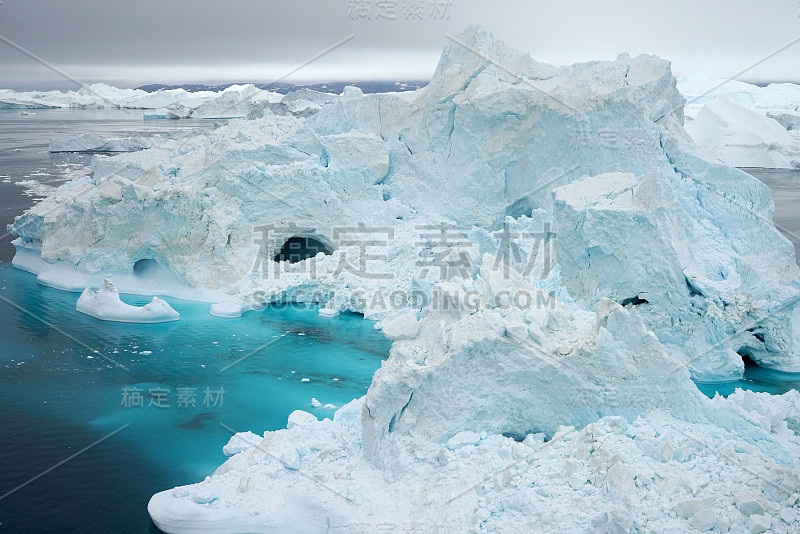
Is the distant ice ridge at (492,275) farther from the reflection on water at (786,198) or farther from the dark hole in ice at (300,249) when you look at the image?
the reflection on water at (786,198)

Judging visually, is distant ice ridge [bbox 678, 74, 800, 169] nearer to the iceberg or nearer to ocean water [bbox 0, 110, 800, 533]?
ocean water [bbox 0, 110, 800, 533]

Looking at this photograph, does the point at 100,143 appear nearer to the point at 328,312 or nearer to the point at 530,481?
the point at 328,312

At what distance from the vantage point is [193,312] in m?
9.99

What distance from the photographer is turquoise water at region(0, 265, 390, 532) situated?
5.39 meters

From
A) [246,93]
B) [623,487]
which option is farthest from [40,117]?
[623,487]

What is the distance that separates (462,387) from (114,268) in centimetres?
772

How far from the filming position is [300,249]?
12.1m

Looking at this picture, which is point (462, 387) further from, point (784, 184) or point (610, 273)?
point (784, 184)

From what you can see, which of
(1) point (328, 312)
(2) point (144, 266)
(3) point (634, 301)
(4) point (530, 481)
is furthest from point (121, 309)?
(4) point (530, 481)

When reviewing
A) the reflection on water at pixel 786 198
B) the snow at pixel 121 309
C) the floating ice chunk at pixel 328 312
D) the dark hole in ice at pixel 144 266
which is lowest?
the floating ice chunk at pixel 328 312

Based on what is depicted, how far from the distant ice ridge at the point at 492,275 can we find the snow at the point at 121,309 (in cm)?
99

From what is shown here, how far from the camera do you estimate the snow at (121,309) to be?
9.45 m

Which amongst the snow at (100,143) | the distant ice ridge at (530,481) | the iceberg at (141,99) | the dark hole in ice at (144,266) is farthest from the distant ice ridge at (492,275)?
the iceberg at (141,99)

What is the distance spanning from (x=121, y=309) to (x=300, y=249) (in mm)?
3450
